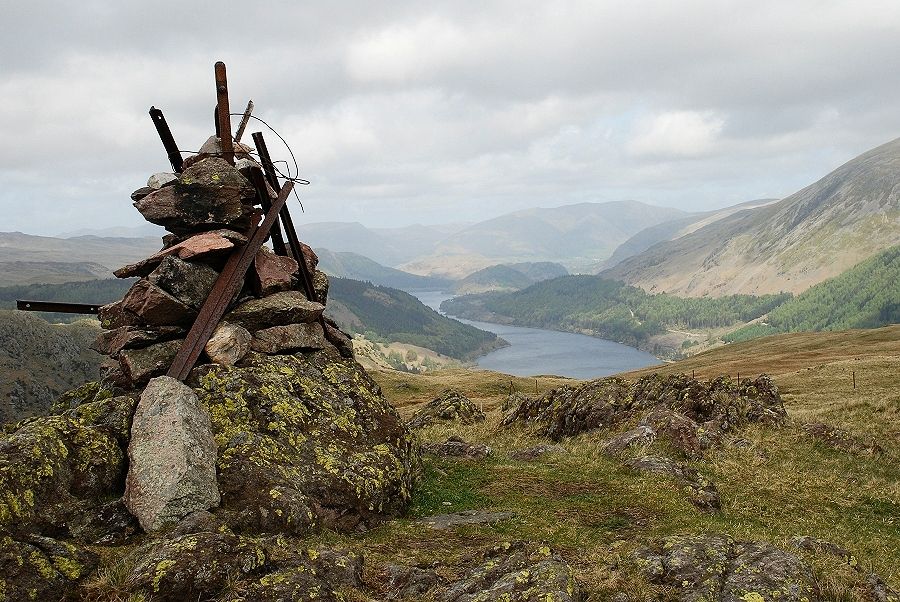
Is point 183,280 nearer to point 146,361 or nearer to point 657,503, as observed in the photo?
point 146,361

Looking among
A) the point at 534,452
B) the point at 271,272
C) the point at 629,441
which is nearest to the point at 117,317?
the point at 271,272

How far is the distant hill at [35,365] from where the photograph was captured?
527 ft

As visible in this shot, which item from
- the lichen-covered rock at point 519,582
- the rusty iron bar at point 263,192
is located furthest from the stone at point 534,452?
the rusty iron bar at point 263,192

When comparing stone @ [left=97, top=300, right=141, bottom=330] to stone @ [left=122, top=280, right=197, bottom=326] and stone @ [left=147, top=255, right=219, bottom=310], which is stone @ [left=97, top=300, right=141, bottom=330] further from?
stone @ [left=147, top=255, right=219, bottom=310]

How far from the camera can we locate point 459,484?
22.0 meters

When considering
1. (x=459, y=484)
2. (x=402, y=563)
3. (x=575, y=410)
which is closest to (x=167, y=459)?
(x=402, y=563)

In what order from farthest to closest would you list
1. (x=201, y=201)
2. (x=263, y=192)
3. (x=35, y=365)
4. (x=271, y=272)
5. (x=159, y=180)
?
1. (x=35, y=365)
2. (x=263, y=192)
3. (x=271, y=272)
4. (x=159, y=180)
5. (x=201, y=201)

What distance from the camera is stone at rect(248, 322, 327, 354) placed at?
21.0 meters

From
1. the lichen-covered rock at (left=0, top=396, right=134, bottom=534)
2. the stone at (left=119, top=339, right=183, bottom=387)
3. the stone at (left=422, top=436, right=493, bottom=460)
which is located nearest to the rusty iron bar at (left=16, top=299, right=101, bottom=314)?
the stone at (left=119, top=339, right=183, bottom=387)

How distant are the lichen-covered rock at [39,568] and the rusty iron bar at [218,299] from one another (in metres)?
7.51

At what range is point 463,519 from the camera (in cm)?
1788

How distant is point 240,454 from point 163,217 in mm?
11056

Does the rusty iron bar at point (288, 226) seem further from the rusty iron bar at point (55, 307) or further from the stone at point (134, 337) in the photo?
the rusty iron bar at point (55, 307)

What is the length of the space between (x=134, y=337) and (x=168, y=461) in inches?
257
